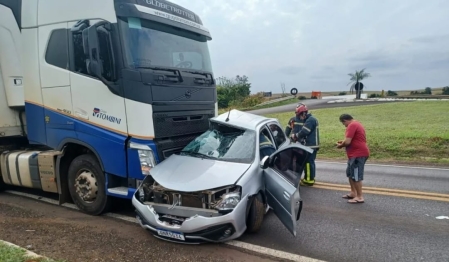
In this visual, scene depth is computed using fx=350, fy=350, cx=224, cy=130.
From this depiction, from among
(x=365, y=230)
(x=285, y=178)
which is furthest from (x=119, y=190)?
(x=365, y=230)

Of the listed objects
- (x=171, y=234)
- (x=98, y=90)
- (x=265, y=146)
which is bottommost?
(x=171, y=234)

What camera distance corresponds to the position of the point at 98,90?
16.8 feet

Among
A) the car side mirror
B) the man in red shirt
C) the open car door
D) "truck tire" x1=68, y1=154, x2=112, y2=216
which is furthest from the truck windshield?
the man in red shirt

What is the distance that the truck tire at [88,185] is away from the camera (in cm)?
529

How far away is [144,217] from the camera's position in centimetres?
439

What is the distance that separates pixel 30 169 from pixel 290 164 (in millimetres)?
4451

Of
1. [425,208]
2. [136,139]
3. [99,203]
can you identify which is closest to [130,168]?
[136,139]

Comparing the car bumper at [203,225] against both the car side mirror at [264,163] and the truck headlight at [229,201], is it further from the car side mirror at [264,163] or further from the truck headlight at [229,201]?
the car side mirror at [264,163]

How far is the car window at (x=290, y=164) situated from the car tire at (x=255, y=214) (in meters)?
0.51

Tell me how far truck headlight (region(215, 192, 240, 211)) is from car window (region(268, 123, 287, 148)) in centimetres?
228

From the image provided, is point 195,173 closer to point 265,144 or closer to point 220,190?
point 220,190

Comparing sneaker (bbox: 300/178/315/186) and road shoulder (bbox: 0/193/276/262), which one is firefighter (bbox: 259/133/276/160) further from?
sneaker (bbox: 300/178/315/186)

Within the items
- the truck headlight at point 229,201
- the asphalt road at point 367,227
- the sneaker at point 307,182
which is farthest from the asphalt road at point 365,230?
the truck headlight at point 229,201

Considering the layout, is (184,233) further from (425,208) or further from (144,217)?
(425,208)
